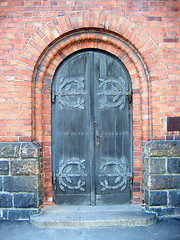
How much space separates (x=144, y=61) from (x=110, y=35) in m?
0.72

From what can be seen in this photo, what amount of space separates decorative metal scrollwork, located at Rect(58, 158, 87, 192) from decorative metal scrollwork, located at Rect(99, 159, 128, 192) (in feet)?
1.10

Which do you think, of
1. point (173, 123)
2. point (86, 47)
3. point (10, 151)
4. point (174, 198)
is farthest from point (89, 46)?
point (174, 198)

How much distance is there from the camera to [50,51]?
342 centimetres

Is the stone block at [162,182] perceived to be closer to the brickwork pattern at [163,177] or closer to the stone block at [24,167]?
the brickwork pattern at [163,177]

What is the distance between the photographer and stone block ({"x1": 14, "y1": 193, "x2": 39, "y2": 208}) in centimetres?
324

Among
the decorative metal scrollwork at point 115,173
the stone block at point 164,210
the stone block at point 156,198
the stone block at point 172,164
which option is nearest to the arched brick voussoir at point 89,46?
the stone block at point 172,164

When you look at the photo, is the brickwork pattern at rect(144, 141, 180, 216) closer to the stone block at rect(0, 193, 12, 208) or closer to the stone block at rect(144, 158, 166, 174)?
the stone block at rect(144, 158, 166, 174)

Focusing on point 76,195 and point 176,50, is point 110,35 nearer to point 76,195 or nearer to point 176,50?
point 176,50

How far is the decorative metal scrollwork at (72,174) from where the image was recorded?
3.52m

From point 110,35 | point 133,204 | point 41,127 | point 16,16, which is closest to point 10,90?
point 41,127

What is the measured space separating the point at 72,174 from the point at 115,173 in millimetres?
737

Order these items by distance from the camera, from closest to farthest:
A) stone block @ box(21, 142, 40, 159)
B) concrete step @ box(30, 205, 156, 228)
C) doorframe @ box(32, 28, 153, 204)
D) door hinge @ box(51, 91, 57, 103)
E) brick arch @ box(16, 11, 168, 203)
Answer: concrete step @ box(30, 205, 156, 228)
stone block @ box(21, 142, 40, 159)
brick arch @ box(16, 11, 168, 203)
doorframe @ box(32, 28, 153, 204)
door hinge @ box(51, 91, 57, 103)

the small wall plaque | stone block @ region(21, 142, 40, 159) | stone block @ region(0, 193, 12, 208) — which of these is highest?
the small wall plaque

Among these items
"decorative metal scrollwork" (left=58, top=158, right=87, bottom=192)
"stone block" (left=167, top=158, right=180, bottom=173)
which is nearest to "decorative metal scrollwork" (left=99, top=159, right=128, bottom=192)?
"decorative metal scrollwork" (left=58, top=158, right=87, bottom=192)
